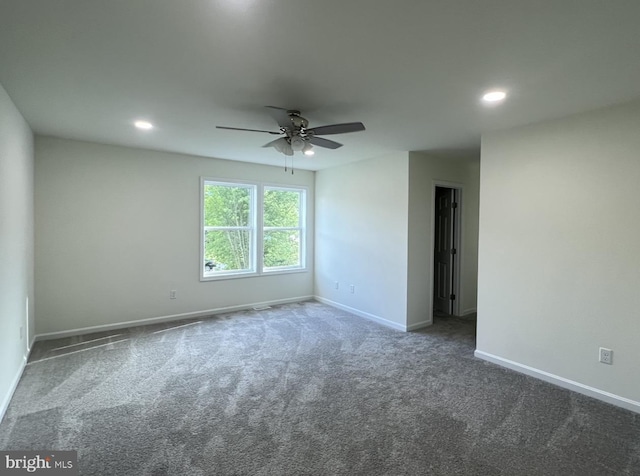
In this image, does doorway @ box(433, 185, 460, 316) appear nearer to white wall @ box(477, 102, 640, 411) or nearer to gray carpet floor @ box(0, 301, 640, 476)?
gray carpet floor @ box(0, 301, 640, 476)

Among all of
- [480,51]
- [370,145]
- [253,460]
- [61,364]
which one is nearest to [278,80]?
[480,51]

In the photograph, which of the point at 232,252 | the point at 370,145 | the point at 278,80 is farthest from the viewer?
the point at 232,252

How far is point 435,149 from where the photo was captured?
436 centimetres

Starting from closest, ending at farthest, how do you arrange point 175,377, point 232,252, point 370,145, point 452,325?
point 175,377
point 370,145
point 452,325
point 232,252

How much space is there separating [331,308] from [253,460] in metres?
3.69

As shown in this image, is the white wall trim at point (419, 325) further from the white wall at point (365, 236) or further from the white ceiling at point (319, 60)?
the white ceiling at point (319, 60)

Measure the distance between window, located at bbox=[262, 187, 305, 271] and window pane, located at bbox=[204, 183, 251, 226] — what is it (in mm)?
345

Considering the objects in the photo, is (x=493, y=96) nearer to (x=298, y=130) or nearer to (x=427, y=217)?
(x=298, y=130)

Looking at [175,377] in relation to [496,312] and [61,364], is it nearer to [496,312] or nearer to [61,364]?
[61,364]

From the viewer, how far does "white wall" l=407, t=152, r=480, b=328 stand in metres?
4.54

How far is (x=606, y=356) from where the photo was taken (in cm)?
274

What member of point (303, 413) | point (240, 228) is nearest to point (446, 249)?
point (240, 228)

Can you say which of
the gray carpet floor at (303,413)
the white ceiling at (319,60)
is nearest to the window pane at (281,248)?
the gray carpet floor at (303,413)

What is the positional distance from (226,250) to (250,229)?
1.78ft
